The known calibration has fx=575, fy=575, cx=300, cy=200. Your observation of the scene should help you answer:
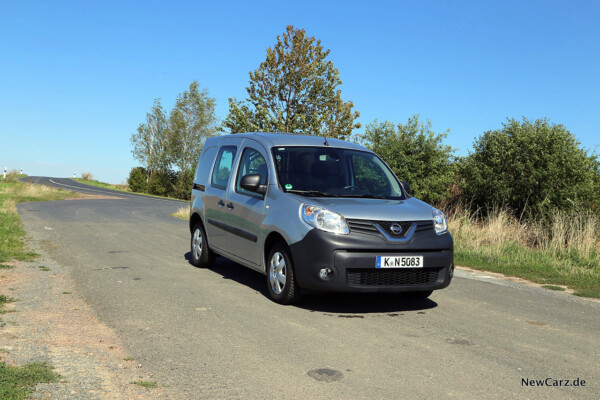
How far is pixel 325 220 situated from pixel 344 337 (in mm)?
1326

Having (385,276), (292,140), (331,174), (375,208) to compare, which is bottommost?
(385,276)

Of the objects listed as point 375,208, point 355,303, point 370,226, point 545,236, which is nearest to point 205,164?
point 355,303

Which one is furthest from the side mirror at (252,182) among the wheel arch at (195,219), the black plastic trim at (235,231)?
the wheel arch at (195,219)

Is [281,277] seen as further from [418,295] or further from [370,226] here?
[418,295]

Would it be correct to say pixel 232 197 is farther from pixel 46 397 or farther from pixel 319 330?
pixel 46 397

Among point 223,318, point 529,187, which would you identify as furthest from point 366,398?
point 529,187

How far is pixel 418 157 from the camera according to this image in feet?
69.8

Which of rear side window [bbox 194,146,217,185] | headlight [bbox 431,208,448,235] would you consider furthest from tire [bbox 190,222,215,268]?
headlight [bbox 431,208,448,235]

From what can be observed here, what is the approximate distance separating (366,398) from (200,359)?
4.65 feet

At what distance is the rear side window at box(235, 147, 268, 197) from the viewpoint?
733 cm

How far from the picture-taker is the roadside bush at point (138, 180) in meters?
59.1

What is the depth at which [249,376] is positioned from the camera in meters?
4.07

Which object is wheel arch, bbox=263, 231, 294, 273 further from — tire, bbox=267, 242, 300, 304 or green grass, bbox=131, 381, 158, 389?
green grass, bbox=131, 381, 158, 389

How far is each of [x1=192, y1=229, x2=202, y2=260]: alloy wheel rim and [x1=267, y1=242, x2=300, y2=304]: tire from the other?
2.74 m
